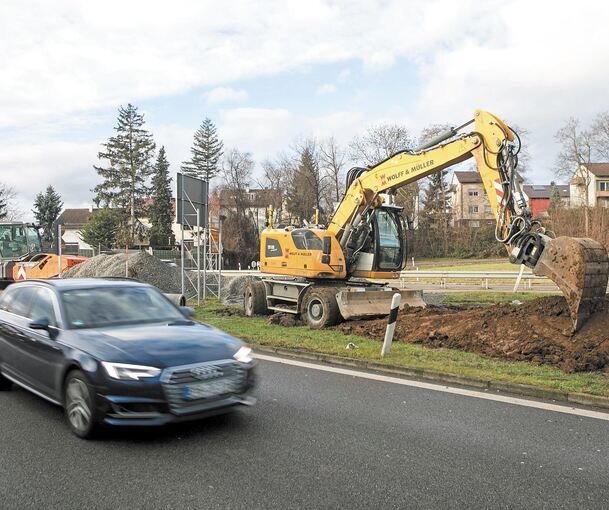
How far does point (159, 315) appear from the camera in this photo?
250 inches

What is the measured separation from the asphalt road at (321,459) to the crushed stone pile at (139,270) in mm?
15470

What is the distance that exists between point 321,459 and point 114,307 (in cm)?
289

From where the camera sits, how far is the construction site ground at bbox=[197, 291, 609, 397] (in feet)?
24.3

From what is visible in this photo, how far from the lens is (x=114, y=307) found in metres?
6.25

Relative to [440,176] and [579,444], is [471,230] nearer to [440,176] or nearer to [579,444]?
[440,176]

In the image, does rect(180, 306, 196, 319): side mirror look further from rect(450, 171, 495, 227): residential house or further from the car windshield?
rect(450, 171, 495, 227): residential house

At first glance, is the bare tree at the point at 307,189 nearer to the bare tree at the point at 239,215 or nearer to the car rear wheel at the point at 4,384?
the bare tree at the point at 239,215

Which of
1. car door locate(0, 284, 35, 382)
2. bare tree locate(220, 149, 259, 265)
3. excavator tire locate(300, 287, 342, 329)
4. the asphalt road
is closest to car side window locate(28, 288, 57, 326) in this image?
car door locate(0, 284, 35, 382)

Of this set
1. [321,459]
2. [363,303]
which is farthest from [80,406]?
[363,303]

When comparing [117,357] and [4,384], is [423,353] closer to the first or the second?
[117,357]

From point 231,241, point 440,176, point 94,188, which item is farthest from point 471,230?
point 94,188

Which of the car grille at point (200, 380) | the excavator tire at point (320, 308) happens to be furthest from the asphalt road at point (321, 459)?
the excavator tire at point (320, 308)

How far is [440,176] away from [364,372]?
206 ft

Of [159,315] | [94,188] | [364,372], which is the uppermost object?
[94,188]
